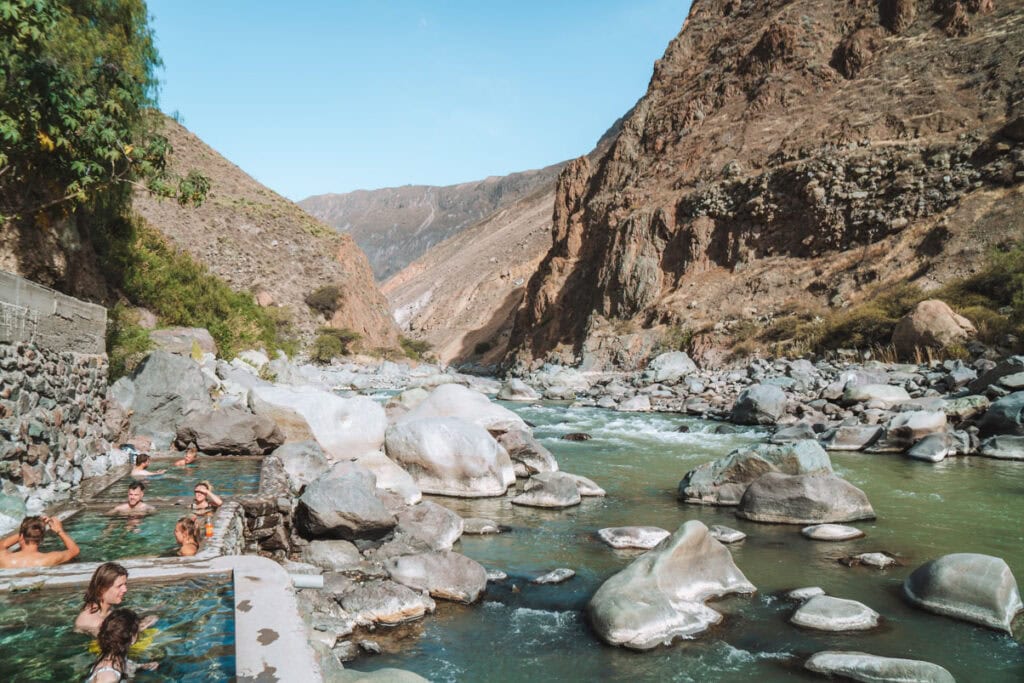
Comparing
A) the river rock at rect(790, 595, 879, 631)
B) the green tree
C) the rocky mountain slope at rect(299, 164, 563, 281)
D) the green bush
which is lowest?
the river rock at rect(790, 595, 879, 631)

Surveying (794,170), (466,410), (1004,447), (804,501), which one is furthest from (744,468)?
(794,170)

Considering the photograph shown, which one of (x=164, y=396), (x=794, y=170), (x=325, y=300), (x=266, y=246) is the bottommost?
(x=164, y=396)

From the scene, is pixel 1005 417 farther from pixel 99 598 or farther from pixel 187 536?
pixel 99 598

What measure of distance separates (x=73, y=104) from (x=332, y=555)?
722cm

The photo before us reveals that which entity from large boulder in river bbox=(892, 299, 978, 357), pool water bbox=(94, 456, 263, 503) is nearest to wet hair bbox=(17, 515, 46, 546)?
pool water bbox=(94, 456, 263, 503)

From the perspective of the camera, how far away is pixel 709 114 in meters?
39.8

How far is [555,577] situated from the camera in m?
6.27

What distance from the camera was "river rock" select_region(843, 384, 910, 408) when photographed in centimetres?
1534

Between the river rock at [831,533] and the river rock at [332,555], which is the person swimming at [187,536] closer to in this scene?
the river rock at [332,555]

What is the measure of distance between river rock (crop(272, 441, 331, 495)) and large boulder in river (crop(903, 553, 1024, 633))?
6725mm

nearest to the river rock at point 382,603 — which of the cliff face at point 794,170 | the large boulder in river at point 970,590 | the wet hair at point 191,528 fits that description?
the wet hair at point 191,528

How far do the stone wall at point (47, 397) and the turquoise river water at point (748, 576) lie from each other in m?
4.33

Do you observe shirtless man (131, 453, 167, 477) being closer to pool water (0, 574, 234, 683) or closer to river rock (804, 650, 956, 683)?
pool water (0, 574, 234, 683)

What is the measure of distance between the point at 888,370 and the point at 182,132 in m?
48.5
